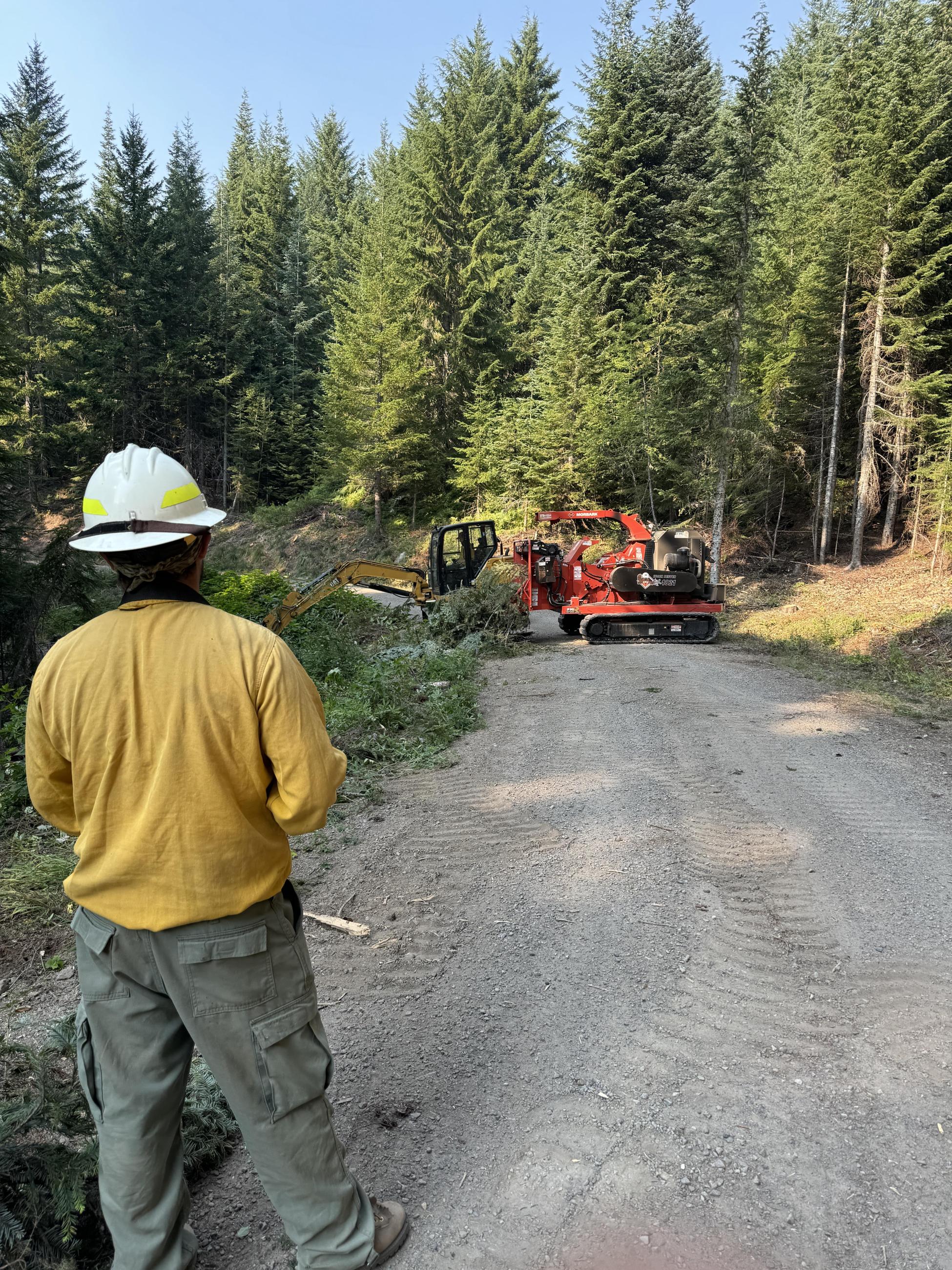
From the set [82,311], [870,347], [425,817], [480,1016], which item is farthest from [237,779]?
[82,311]

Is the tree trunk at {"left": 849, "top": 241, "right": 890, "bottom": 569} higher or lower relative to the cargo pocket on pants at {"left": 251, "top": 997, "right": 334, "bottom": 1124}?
higher

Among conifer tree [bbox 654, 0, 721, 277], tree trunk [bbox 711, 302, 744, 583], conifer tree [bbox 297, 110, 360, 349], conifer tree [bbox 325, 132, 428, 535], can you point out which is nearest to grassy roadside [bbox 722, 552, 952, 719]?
tree trunk [bbox 711, 302, 744, 583]

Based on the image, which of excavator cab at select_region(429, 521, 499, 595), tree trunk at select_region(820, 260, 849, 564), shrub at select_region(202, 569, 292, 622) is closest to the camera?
shrub at select_region(202, 569, 292, 622)

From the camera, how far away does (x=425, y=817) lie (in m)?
5.63

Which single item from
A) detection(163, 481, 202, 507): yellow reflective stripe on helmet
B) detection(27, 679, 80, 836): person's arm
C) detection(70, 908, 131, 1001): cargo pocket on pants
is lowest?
detection(70, 908, 131, 1001): cargo pocket on pants

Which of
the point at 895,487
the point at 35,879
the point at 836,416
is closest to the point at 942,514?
the point at 895,487

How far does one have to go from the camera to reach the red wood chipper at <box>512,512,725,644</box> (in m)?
13.9

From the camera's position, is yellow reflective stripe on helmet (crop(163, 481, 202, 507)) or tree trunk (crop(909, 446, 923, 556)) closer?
yellow reflective stripe on helmet (crop(163, 481, 202, 507))

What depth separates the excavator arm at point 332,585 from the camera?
452 inches

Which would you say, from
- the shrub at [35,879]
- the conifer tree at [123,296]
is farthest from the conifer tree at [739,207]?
the conifer tree at [123,296]

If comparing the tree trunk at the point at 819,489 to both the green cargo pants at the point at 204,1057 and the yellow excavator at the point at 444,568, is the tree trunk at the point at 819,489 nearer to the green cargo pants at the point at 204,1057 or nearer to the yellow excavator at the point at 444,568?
the yellow excavator at the point at 444,568

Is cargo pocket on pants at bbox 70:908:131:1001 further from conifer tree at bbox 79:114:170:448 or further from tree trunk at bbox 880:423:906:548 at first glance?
conifer tree at bbox 79:114:170:448

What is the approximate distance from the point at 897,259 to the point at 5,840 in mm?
23752

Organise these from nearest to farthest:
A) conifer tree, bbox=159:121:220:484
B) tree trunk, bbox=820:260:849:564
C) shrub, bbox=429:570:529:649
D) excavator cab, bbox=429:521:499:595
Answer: shrub, bbox=429:570:529:649, excavator cab, bbox=429:521:499:595, tree trunk, bbox=820:260:849:564, conifer tree, bbox=159:121:220:484
